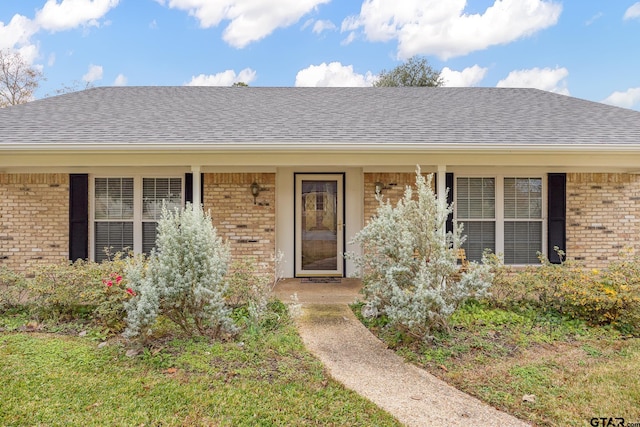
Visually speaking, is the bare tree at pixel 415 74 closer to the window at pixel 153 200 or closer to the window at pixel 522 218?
the window at pixel 522 218

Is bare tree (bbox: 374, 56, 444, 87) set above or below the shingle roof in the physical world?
above

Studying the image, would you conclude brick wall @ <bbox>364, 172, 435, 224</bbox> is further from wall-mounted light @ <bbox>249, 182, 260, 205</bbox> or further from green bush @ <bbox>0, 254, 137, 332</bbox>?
green bush @ <bbox>0, 254, 137, 332</bbox>

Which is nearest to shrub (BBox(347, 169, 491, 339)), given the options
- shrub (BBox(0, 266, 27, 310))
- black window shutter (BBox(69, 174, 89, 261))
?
shrub (BBox(0, 266, 27, 310))

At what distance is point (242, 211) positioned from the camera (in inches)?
276

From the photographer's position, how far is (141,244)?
6988 millimetres

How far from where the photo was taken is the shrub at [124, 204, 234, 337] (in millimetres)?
4023

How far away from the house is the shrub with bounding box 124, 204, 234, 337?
1.97m

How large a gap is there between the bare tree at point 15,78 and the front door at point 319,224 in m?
20.9

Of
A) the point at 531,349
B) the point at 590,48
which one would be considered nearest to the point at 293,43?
the point at 590,48

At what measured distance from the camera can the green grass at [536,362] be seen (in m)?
3.16

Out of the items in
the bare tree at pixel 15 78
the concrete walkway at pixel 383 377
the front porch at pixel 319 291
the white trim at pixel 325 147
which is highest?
the bare tree at pixel 15 78

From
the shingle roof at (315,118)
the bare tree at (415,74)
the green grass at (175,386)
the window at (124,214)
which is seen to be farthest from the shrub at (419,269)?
the bare tree at (415,74)

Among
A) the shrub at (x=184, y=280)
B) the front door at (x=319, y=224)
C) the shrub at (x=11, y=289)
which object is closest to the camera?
the shrub at (x=184, y=280)

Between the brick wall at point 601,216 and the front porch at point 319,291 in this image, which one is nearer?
the front porch at point 319,291
